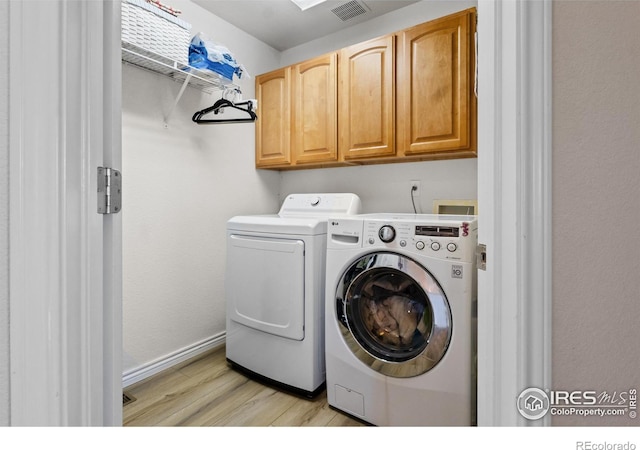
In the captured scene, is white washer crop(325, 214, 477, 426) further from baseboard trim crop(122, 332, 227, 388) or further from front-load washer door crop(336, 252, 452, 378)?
baseboard trim crop(122, 332, 227, 388)

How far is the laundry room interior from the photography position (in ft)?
6.35

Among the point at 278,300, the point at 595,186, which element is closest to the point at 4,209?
the point at 595,186

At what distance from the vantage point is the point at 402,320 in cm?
151

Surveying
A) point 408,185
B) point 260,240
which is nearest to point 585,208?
point 260,240

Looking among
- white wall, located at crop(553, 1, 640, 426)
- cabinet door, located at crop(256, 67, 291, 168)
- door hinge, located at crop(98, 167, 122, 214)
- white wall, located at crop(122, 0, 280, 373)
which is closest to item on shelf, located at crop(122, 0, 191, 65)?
white wall, located at crop(122, 0, 280, 373)

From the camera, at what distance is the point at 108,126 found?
0.59 m

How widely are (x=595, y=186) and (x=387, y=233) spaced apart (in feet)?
3.08

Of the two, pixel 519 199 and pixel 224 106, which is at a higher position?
pixel 224 106

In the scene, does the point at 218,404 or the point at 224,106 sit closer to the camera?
the point at 218,404

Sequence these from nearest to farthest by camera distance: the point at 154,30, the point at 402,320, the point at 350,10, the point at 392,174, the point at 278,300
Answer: the point at 402,320, the point at 154,30, the point at 278,300, the point at 350,10, the point at 392,174

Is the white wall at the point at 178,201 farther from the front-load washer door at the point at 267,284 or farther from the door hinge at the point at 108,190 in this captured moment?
the door hinge at the point at 108,190

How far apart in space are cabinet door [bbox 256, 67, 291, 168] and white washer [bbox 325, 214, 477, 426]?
3.58 ft

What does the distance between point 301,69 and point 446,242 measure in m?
1.72

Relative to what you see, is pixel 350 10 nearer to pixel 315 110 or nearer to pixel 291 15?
pixel 291 15
